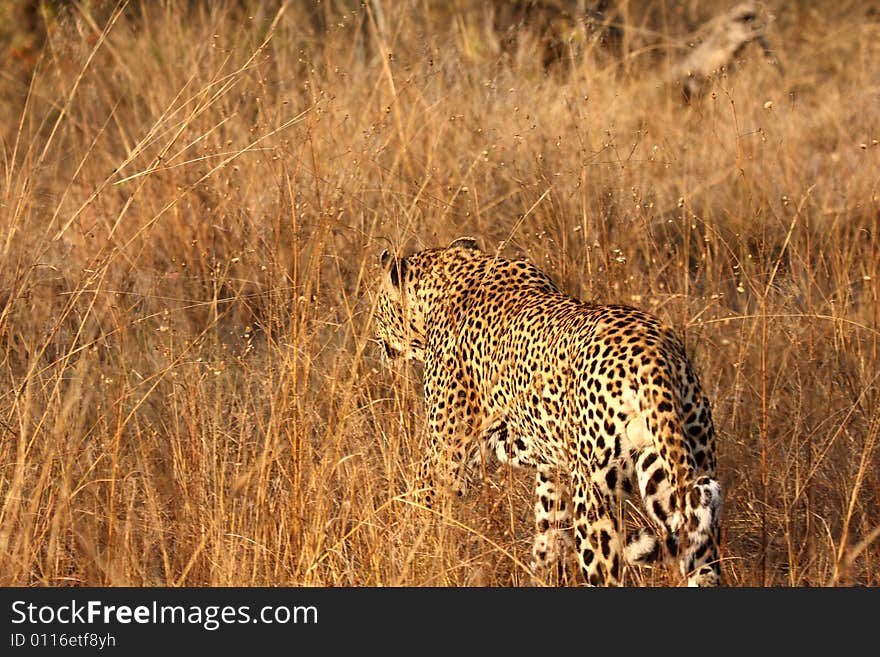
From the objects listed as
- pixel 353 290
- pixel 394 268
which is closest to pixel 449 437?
pixel 394 268

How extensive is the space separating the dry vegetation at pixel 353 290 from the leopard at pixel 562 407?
5.8 inches

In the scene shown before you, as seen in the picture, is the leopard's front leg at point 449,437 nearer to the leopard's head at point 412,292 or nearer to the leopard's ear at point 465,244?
the leopard's head at point 412,292

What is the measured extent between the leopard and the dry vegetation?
15 centimetres

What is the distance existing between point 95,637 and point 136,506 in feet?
3.41

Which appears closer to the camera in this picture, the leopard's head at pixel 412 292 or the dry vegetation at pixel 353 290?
the dry vegetation at pixel 353 290

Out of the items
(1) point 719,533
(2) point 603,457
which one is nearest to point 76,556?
(2) point 603,457

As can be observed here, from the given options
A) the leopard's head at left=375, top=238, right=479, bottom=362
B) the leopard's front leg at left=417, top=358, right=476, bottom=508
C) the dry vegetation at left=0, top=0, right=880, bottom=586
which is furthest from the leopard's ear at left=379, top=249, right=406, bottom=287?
the leopard's front leg at left=417, top=358, right=476, bottom=508

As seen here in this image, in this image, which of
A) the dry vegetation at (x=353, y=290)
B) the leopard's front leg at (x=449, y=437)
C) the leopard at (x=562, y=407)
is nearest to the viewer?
the leopard at (x=562, y=407)

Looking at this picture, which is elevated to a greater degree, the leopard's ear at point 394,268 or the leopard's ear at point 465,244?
the leopard's ear at point 465,244

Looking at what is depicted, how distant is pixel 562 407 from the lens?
359 centimetres

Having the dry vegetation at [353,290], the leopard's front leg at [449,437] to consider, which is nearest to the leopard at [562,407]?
the leopard's front leg at [449,437]

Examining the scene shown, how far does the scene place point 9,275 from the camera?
542cm

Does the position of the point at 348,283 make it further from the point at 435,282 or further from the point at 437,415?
the point at 437,415

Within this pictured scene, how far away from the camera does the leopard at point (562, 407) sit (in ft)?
10.6
